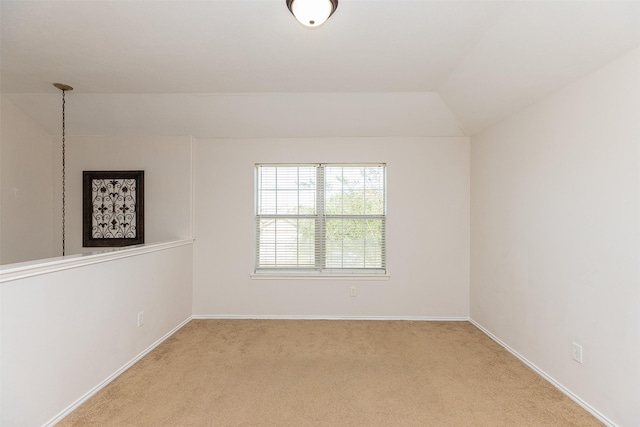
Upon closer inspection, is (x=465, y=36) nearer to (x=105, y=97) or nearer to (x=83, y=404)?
(x=105, y=97)

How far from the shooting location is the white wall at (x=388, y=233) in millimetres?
3934

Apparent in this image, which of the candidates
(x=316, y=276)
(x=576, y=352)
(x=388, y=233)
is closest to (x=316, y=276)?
(x=316, y=276)

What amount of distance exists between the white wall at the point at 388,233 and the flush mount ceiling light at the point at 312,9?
2.12m

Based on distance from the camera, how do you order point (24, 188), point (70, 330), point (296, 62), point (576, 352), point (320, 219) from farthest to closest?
point (320, 219) → point (24, 188) → point (296, 62) → point (576, 352) → point (70, 330)

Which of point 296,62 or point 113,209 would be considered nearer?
point 296,62

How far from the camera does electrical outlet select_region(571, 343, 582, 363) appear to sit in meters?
2.18

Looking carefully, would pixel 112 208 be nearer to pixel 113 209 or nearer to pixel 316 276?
pixel 113 209

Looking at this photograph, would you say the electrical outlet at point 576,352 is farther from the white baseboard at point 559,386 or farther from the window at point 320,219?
the window at point 320,219

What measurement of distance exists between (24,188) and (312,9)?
3949mm

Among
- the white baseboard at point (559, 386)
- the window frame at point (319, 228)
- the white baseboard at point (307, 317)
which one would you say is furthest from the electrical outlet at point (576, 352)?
the window frame at point (319, 228)

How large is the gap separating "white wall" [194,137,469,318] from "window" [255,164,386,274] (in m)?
0.14

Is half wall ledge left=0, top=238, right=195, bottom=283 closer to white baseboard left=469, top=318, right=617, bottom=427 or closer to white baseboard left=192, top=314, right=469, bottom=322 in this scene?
white baseboard left=192, top=314, right=469, bottom=322

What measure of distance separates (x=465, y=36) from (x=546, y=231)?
1.67 m

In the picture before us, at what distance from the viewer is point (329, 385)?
2.40 metres
